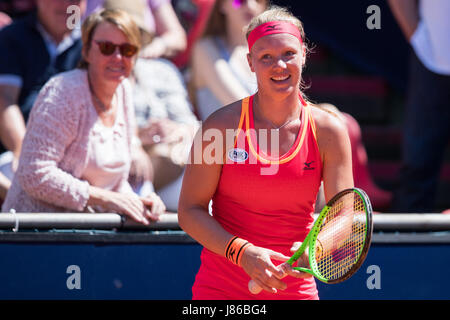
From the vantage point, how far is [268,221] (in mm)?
2451

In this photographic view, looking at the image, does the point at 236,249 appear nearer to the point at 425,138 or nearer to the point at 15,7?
the point at 425,138

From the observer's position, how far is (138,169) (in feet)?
12.2

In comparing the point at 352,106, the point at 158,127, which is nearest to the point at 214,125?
the point at 158,127

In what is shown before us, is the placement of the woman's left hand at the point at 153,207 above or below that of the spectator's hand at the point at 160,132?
below

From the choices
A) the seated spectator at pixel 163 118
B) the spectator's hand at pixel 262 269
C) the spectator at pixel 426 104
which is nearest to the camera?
the spectator's hand at pixel 262 269

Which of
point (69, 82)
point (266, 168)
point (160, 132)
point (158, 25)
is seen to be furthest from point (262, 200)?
point (158, 25)

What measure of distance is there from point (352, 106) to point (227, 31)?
143 cm

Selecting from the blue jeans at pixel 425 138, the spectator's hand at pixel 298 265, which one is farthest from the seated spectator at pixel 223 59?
the spectator's hand at pixel 298 265

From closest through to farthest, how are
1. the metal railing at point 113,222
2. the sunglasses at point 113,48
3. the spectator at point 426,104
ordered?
the metal railing at point 113,222 < the sunglasses at point 113,48 < the spectator at point 426,104

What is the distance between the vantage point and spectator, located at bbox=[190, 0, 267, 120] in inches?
169

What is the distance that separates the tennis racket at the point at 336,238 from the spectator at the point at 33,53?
214 cm

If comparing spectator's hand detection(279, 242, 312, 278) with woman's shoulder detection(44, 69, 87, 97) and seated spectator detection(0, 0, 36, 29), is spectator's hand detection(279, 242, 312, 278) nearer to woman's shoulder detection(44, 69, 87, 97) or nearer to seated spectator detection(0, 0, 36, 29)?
woman's shoulder detection(44, 69, 87, 97)

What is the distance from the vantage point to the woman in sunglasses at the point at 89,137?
126 inches

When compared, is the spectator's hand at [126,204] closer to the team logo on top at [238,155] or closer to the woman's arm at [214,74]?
the team logo on top at [238,155]
